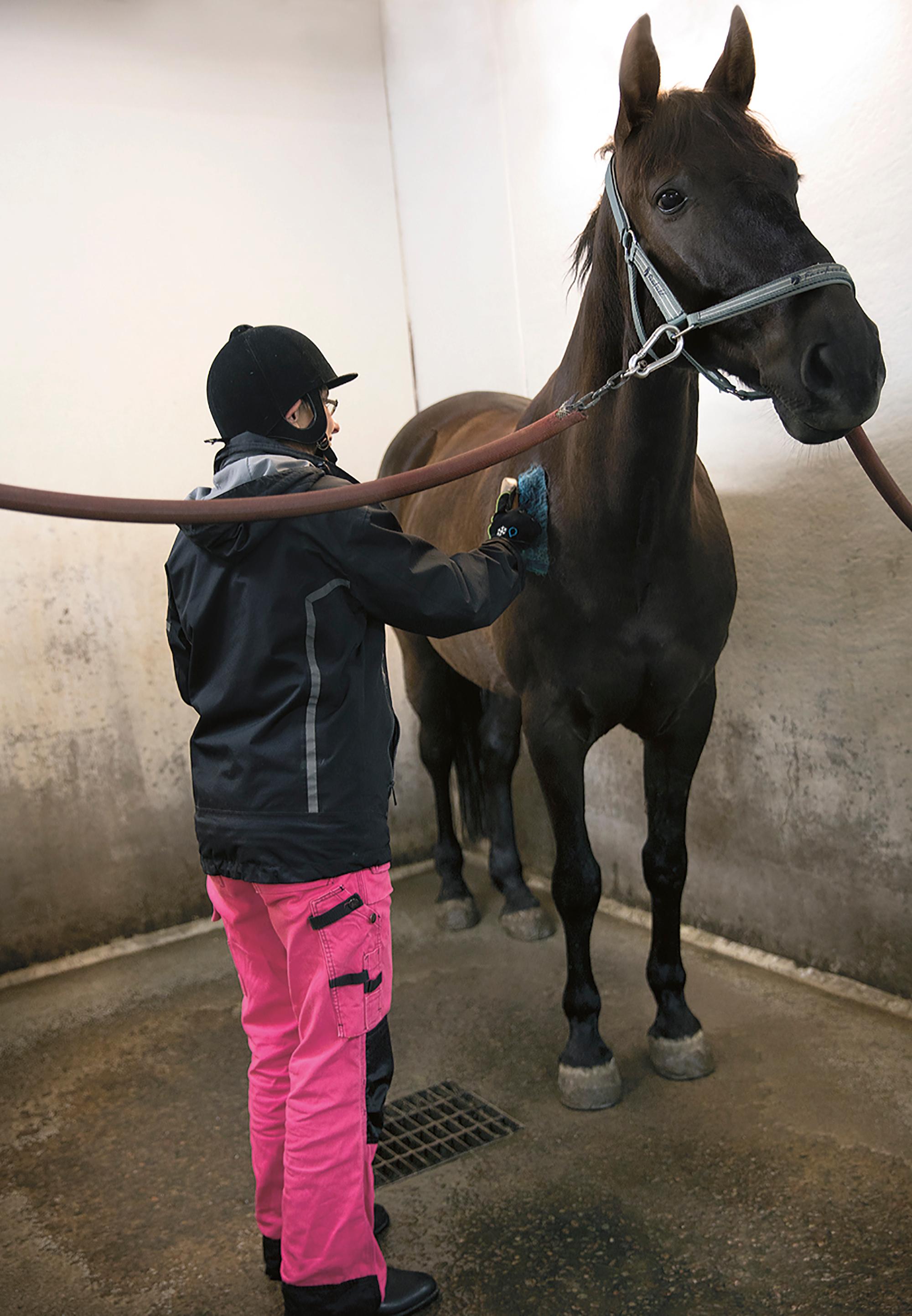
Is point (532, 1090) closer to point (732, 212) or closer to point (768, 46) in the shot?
point (732, 212)

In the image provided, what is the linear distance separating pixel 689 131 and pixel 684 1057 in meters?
1.77

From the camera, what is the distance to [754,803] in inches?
106

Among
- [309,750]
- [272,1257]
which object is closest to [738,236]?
[309,750]

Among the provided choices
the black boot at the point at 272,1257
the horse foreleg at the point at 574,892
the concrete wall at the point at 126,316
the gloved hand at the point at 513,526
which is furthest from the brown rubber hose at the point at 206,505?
the concrete wall at the point at 126,316

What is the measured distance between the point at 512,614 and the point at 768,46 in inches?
56.8

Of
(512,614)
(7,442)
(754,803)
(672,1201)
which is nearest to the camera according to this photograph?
(672,1201)

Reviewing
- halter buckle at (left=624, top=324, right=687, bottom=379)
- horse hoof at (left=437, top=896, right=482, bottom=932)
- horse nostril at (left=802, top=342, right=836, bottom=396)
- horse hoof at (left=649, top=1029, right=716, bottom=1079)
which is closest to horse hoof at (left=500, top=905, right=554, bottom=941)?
horse hoof at (left=437, top=896, right=482, bottom=932)

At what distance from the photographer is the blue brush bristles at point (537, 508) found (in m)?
1.97

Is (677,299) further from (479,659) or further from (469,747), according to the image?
(469,747)

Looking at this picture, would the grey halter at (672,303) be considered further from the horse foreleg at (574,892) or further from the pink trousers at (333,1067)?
the pink trousers at (333,1067)

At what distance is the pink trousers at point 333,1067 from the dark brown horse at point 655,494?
71 cm

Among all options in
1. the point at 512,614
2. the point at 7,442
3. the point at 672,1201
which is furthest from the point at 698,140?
the point at 7,442

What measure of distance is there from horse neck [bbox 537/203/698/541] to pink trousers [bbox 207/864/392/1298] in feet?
2.74

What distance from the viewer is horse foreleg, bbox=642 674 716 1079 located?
2.20 m
